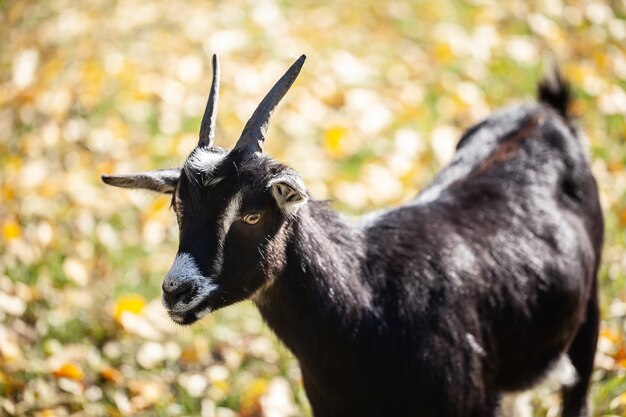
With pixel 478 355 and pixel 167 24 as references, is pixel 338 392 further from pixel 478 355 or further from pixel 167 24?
pixel 167 24

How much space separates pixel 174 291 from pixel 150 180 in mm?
590

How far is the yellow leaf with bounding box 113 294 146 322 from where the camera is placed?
528 centimetres

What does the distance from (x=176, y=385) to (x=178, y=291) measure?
6.22 feet

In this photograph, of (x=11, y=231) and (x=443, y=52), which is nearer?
(x=11, y=231)

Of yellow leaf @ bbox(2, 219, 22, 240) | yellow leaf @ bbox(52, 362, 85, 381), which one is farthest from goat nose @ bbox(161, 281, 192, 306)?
yellow leaf @ bbox(2, 219, 22, 240)

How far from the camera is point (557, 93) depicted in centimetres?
479

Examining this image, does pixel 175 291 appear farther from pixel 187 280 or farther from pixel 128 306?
pixel 128 306

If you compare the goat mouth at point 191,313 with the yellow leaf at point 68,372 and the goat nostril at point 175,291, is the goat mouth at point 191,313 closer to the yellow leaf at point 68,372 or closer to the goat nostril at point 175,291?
the goat nostril at point 175,291

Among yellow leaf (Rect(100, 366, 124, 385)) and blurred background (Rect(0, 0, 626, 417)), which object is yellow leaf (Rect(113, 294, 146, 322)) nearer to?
blurred background (Rect(0, 0, 626, 417))

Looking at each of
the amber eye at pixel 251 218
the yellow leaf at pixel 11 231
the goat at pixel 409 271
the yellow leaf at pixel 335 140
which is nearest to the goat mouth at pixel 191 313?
the goat at pixel 409 271

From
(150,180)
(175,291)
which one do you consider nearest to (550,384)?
(175,291)

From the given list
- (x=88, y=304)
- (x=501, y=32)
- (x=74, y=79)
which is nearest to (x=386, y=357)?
(x=88, y=304)

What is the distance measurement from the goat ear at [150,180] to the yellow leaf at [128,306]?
1877 millimetres

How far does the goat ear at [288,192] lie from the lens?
123 inches
